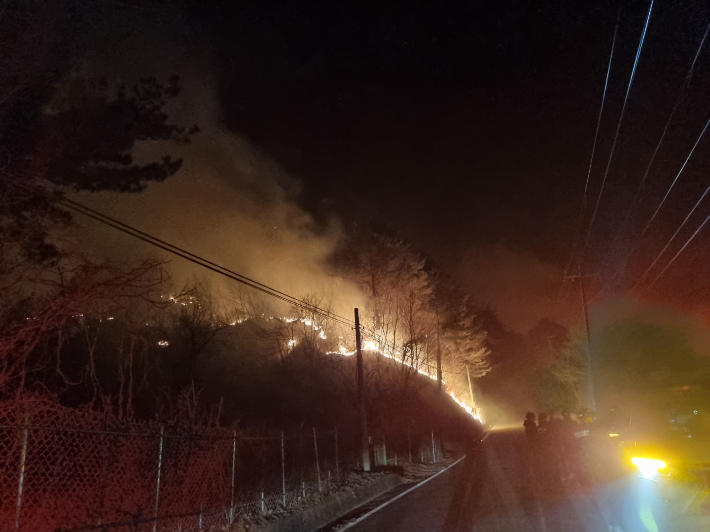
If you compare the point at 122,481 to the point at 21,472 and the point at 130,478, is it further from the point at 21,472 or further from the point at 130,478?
the point at 21,472

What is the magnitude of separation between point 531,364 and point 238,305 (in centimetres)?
7400

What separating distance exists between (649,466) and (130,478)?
292 inches

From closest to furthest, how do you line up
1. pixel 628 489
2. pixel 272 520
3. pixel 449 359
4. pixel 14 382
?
pixel 272 520, pixel 628 489, pixel 14 382, pixel 449 359

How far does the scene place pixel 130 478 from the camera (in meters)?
7.41

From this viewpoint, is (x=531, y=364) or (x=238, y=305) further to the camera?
(x=531, y=364)

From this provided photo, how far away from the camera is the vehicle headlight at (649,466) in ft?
26.5

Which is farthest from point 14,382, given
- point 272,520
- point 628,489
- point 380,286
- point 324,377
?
point 380,286

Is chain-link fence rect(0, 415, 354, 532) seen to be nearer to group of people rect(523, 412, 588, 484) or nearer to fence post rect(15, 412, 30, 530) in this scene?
fence post rect(15, 412, 30, 530)

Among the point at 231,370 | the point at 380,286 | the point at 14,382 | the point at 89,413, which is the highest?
the point at 380,286

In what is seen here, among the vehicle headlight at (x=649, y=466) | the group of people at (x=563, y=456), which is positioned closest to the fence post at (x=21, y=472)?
the vehicle headlight at (x=649, y=466)

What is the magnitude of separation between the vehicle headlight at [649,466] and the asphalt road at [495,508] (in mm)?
817

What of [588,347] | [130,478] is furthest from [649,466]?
[588,347]

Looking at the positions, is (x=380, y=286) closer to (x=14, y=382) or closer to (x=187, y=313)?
(x=187, y=313)

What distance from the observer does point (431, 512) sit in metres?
11.1
